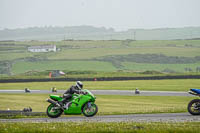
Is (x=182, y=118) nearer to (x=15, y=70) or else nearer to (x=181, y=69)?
(x=181, y=69)

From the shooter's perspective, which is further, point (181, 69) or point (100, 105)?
point (181, 69)

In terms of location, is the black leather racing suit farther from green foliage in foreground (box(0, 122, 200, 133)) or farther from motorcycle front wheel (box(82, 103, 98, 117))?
green foliage in foreground (box(0, 122, 200, 133))

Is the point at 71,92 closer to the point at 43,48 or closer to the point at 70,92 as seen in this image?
the point at 70,92

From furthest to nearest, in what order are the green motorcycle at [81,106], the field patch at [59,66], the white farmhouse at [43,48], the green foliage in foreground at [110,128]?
the white farmhouse at [43,48], the field patch at [59,66], the green motorcycle at [81,106], the green foliage in foreground at [110,128]

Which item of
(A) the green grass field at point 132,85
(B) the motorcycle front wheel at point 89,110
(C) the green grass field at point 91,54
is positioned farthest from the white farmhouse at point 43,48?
(B) the motorcycle front wheel at point 89,110

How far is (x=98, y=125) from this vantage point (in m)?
14.6

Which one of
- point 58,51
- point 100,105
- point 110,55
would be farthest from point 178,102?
point 58,51

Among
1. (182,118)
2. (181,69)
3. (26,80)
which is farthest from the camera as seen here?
(181,69)

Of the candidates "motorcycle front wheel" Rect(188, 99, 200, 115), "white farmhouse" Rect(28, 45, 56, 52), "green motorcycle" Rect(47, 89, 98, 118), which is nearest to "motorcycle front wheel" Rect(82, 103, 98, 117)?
"green motorcycle" Rect(47, 89, 98, 118)

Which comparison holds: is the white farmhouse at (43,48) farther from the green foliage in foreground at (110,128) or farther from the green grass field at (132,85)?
the green foliage in foreground at (110,128)

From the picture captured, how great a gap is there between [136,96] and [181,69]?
212ft

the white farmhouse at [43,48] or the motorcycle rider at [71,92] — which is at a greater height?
the white farmhouse at [43,48]

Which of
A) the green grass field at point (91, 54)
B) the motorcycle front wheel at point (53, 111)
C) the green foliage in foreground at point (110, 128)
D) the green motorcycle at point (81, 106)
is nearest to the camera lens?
the green foliage in foreground at point (110, 128)

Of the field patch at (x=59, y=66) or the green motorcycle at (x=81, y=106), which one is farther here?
the field patch at (x=59, y=66)
